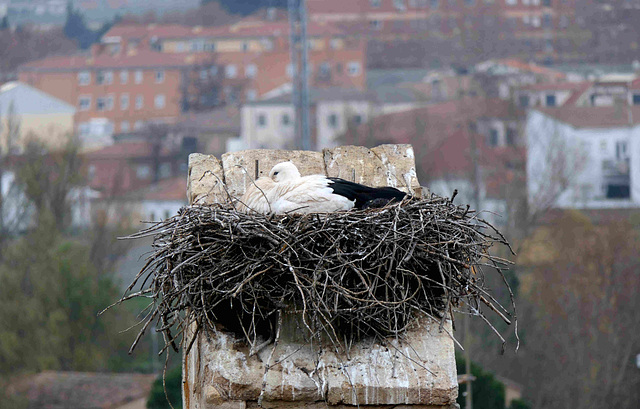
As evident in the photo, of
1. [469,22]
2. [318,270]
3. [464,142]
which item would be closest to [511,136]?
[464,142]

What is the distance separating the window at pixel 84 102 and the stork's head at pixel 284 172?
259ft

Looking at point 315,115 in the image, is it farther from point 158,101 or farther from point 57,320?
point 57,320

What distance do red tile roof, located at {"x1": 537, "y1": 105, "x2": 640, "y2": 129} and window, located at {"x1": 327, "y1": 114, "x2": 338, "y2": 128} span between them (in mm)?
14045

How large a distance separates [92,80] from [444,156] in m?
38.7

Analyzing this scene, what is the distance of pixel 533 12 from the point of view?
86875 mm

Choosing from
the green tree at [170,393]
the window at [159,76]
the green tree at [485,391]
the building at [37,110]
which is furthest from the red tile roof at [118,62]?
the green tree at [485,391]

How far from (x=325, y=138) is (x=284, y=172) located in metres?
58.1

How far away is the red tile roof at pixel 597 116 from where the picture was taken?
51.8 metres

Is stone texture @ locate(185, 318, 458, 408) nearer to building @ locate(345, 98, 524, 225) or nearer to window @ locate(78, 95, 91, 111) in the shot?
building @ locate(345, 98, 524, 225)

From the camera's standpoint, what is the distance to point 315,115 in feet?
214

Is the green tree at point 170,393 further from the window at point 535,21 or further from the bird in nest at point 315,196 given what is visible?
the window at point 535,21

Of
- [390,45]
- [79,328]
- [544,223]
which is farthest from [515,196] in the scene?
[390,45]

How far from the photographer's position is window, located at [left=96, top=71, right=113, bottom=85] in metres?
82.4

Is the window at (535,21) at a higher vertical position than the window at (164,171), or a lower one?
higher
